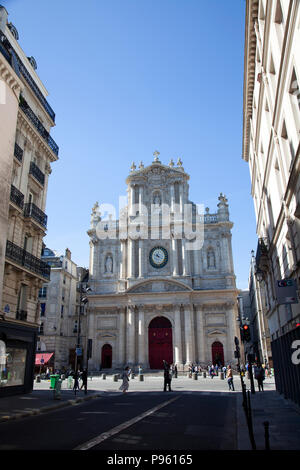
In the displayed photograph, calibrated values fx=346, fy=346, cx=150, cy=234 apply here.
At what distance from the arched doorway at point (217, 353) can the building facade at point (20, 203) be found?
90.8 ft

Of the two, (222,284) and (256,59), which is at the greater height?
(256,59)

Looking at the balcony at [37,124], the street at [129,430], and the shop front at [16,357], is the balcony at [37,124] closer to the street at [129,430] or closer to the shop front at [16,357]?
the shop front at [16,357]

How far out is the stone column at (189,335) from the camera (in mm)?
42344

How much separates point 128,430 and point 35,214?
15.6 metres

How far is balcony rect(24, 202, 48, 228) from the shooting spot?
21.1m

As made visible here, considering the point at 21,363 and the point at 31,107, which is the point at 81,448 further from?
the point at 31,107

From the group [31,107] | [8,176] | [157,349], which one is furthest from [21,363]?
[157,349]

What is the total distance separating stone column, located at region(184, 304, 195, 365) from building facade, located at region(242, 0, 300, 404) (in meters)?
24.3

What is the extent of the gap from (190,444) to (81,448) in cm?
245

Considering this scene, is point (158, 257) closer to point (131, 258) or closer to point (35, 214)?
point (131, 258)

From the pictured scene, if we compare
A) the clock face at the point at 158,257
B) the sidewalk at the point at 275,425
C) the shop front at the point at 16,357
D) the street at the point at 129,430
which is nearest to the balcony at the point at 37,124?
the shop front at the point at 16,357

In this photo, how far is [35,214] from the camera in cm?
2197

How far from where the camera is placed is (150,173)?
52656 mm
